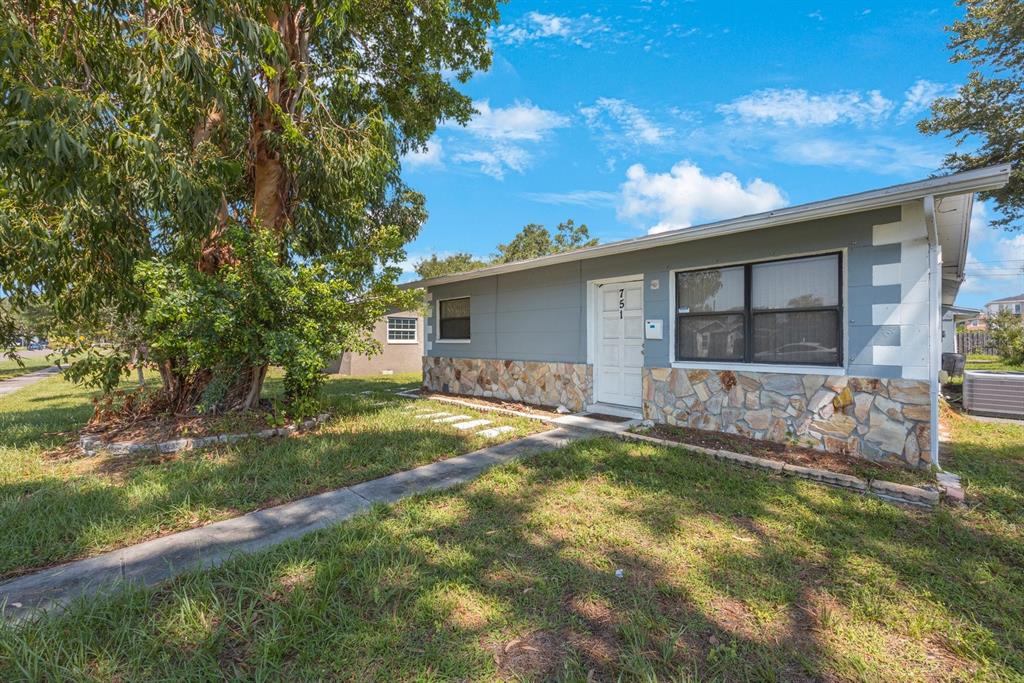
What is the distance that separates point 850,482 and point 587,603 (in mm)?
3124

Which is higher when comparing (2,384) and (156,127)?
(156,127)

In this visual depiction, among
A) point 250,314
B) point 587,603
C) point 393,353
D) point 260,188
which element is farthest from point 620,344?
point 393,353

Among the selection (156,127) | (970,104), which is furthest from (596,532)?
(970,104)

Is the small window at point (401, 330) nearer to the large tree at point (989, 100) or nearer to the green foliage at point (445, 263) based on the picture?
the green foliage at point (445, 263)

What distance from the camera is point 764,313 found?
5.23 meters

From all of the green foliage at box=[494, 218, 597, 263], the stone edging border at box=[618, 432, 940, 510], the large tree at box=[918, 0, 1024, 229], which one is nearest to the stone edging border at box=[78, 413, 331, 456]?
the stone edging border at box=[618, 432, 940, 510]

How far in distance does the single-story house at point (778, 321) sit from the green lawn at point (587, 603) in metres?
1.34

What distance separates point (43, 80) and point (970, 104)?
61.2 feet

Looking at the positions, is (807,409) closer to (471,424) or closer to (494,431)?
(494,431)

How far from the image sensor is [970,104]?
11898mm

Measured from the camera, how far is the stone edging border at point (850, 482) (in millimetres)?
3574

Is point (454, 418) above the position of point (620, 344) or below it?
below

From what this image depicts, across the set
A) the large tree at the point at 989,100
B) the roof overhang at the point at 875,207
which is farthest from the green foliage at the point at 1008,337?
the roof overhang at the point at 875,207

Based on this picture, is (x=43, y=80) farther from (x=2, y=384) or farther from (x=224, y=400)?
(x=2, y=384)
